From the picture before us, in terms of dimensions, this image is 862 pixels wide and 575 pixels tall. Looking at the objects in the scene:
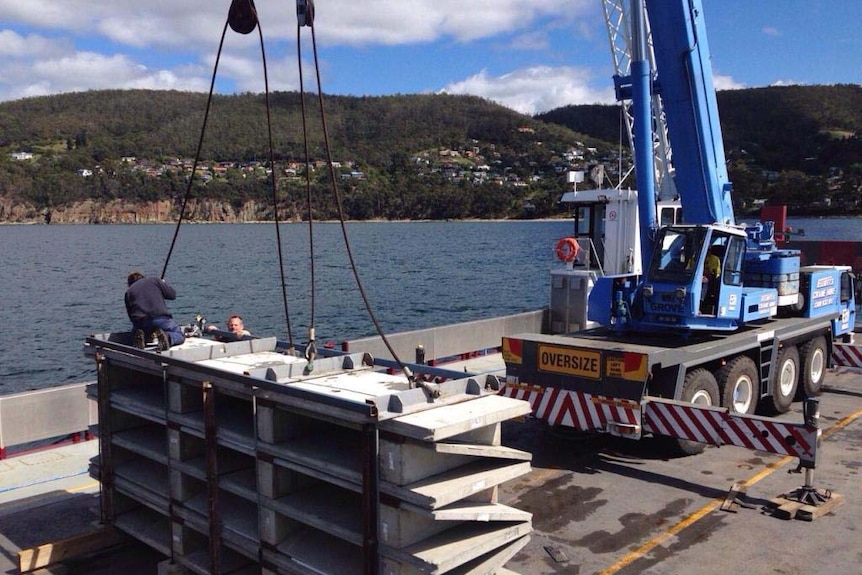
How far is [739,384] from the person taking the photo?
426 inches

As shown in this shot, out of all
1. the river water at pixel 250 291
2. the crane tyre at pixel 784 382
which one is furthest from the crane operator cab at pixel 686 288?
the river water at pixel 250 291

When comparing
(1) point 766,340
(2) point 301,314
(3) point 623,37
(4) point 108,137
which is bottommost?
(2) point 301,314

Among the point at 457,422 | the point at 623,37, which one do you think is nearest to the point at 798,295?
Answer: the point at 623,37

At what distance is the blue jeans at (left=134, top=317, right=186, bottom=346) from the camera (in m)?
7.39

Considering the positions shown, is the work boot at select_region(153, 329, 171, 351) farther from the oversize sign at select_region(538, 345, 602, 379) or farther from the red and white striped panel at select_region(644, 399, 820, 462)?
the red and white striped panel at select_region(644, 399, 820, 462)

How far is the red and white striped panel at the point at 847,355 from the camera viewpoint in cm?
1375

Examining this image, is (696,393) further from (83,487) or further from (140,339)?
(83,487)

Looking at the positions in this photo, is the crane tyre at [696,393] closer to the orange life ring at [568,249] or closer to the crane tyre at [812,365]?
the crane tyre at [812,365]

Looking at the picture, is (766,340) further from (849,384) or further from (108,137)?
(108,137)

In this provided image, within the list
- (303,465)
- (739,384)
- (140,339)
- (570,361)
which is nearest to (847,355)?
(739,384)

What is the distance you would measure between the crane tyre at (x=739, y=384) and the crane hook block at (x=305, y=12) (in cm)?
774

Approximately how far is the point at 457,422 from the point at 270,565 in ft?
6.73

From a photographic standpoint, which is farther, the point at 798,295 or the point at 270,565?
the point at 798,295

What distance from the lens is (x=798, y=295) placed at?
13.0 metres
